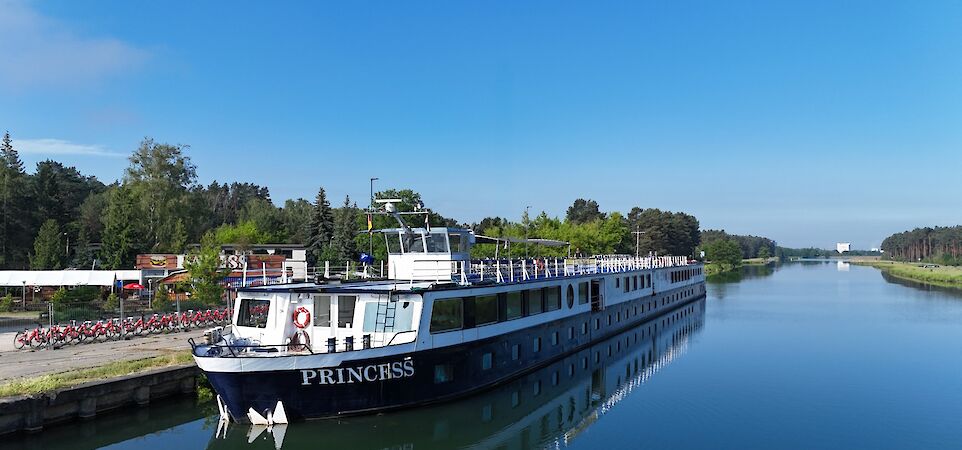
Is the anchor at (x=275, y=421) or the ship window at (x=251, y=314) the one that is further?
the ship window at (x=251, y=314)

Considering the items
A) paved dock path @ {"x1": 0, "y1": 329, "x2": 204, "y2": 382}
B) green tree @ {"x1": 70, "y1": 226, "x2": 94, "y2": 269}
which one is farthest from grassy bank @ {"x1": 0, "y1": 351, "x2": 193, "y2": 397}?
green tree @ {"x1": 70, "y1": 226, "x2": 94, "y2": 269}

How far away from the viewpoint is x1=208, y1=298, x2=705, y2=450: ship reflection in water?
17.3m

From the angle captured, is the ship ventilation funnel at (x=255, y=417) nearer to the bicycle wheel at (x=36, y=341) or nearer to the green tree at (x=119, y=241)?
the bicycle wheel at (x=36, y=341)

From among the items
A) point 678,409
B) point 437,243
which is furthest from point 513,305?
point 678,409

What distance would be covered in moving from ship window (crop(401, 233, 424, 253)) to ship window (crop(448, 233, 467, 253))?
1.12 meters

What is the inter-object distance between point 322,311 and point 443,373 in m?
4.37

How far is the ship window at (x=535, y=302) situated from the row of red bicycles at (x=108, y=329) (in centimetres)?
1385

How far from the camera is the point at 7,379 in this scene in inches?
739

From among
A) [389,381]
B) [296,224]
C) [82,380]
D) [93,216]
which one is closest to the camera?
[389,381]

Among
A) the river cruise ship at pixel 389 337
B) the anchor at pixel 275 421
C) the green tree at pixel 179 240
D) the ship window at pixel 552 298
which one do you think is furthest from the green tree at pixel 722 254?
the anchor at pixel 275 421

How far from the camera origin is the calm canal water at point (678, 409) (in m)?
18.0

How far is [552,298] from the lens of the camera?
27141mm

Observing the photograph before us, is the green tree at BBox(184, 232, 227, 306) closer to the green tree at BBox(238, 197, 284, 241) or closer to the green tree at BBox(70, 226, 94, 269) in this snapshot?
the green tree at BBox(70, 226, 94, 269)

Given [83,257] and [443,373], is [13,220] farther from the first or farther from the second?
[443,373]
